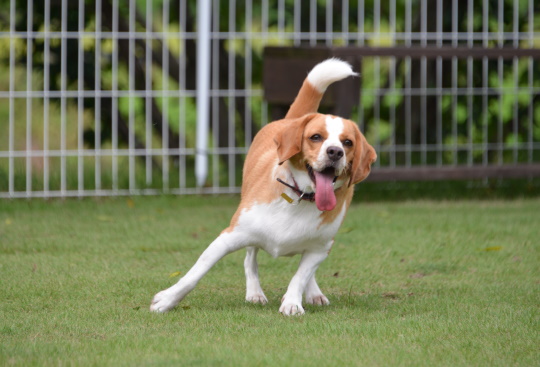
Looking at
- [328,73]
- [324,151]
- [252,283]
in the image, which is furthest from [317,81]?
[252,283]

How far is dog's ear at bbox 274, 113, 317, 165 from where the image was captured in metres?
3.82

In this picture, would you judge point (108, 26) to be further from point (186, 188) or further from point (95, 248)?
point (95, 248)

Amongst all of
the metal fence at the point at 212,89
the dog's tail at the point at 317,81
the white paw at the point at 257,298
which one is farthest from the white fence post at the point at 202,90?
the white paw at the point at 257,298

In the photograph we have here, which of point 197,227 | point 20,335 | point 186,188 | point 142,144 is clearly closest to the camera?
point 20,335

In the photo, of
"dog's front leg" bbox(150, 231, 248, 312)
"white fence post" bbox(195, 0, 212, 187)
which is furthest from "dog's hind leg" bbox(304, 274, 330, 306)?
"white fence post" bbox(195, 0, 212, 187)

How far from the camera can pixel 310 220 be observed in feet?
12.9

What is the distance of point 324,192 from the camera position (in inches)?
149

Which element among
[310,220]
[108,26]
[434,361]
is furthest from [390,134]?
[434,361]

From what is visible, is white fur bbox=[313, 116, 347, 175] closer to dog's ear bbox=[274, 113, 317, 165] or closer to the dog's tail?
dog's ear bbox=[274, 113, 317, 165]

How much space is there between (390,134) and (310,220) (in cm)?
507

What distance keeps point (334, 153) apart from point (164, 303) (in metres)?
0.96

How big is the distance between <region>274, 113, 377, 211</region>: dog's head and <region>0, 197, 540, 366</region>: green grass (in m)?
0.57

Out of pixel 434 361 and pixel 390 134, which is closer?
pixel 434 361

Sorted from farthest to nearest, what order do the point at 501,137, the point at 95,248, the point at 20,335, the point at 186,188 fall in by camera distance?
the point at 501,137 < the point at 186,188 < the point at 95,248 < the point at 20,335
